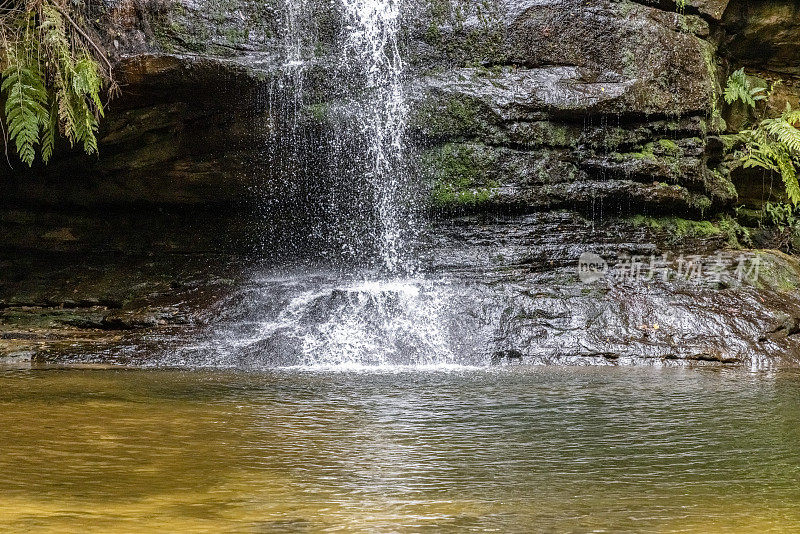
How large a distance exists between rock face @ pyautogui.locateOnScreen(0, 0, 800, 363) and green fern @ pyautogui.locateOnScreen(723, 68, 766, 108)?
71 cm

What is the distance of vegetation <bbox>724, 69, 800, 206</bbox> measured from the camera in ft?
32.8

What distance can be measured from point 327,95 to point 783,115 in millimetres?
6739

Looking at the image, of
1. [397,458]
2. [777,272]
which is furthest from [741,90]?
[397,458]

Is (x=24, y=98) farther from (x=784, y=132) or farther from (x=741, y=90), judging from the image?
(x=784, y=132)

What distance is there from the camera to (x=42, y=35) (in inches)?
279

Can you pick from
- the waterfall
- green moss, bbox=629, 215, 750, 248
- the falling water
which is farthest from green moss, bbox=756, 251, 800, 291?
the waterfall

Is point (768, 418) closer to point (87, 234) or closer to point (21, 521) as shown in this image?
point (21, 521)

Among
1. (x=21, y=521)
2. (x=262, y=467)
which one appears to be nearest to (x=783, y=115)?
(x=262, y=467)

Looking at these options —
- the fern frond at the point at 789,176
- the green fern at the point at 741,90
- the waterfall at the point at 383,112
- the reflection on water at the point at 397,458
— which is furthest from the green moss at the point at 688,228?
the reflection on water at the point at 397,458

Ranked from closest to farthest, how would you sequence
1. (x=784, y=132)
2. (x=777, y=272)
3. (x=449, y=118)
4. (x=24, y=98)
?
1. (x=24, y=98)
2. (x=777, y=272)
3. (x=449, y=118)
4. (x=784, y=132)

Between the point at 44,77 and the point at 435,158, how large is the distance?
466 cm

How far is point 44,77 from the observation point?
22.7ft

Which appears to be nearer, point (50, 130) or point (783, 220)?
point (50, 130)

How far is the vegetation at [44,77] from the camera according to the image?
658 cm
